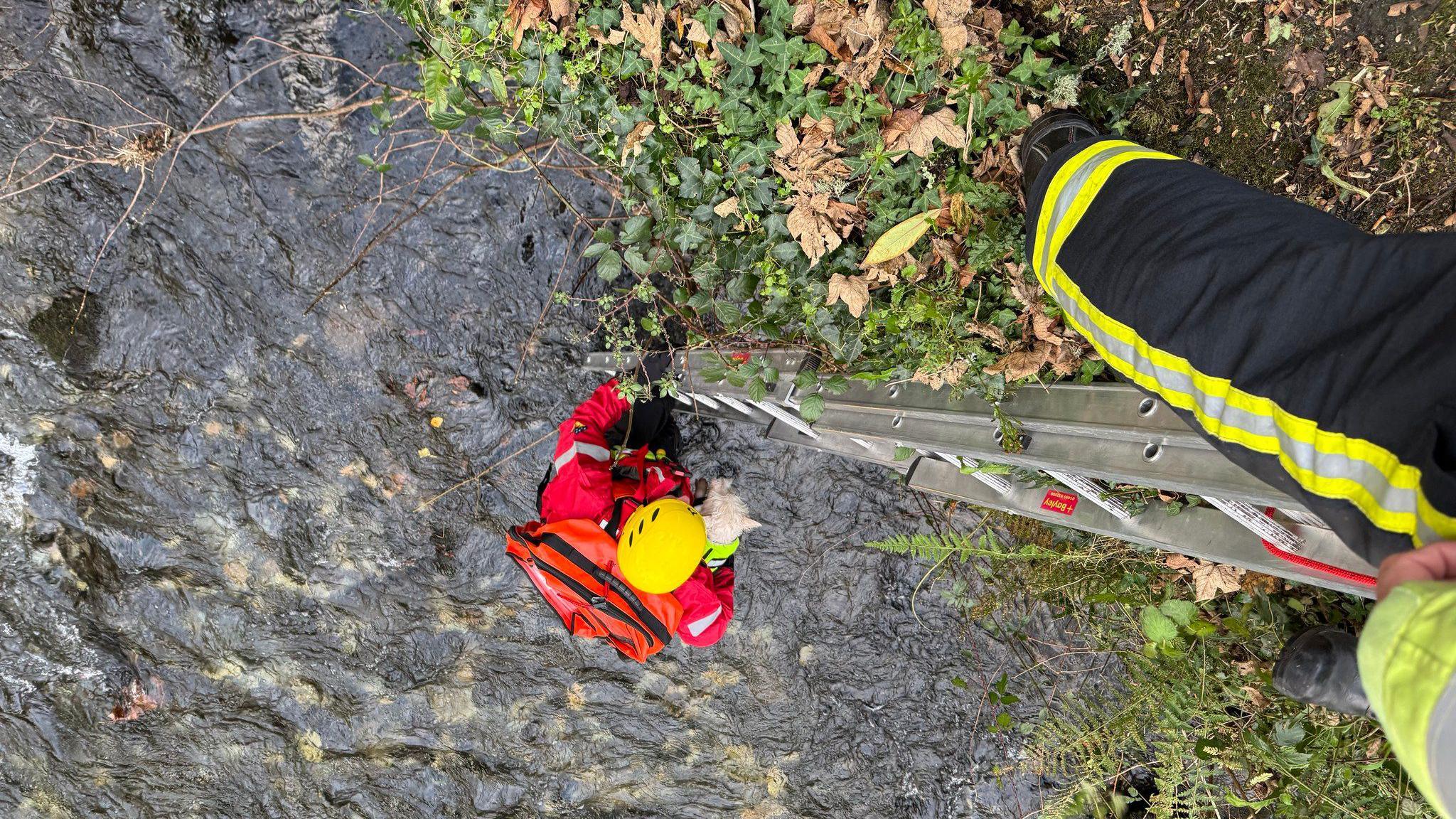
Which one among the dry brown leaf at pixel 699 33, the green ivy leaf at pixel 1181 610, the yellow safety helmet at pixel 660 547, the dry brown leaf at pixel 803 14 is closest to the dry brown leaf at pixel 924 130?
the dry brown leaf at pixel 803 14

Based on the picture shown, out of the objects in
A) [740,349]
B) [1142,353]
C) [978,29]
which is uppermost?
[978,29]

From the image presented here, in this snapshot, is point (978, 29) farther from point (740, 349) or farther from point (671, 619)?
point (671, 619)

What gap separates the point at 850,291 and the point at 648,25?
3.63 feet

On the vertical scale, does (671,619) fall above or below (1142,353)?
below

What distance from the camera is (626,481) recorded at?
148 inches

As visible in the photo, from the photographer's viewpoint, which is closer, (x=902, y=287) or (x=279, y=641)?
(x=902, y=287)

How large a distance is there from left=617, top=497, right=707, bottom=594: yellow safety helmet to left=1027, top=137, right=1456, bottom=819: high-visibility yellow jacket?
6.11 ft

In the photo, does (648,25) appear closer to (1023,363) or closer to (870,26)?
(870,26)

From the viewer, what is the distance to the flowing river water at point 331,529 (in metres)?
3.64

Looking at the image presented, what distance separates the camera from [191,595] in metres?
4.01

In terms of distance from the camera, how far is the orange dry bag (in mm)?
3410

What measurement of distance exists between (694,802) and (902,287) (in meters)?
3.30

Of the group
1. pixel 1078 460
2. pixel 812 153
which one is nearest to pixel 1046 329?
pixel 1078 460

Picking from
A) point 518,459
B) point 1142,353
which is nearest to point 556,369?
point 518,459
